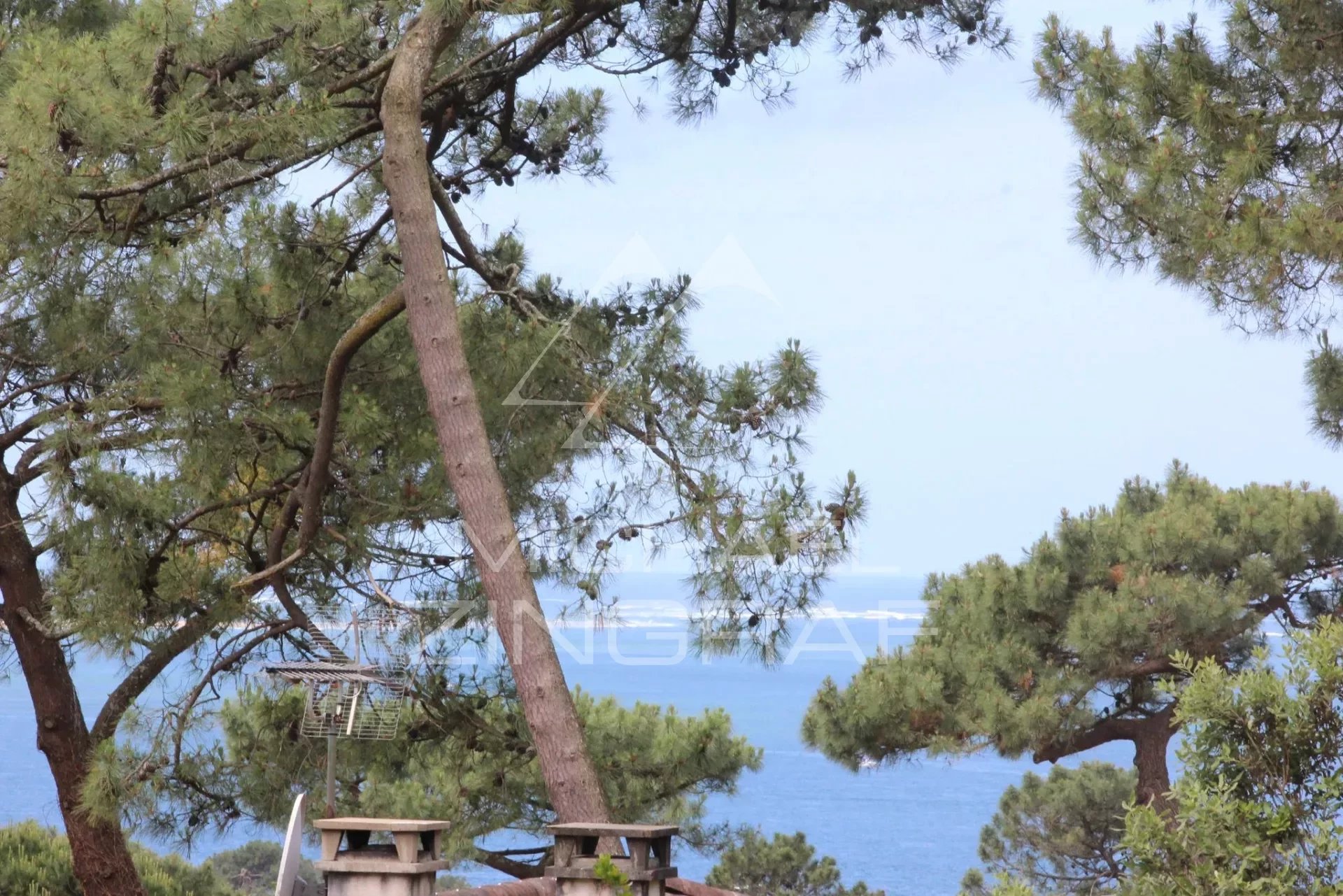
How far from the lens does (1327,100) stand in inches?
180

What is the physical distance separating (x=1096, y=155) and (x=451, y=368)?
270 cm

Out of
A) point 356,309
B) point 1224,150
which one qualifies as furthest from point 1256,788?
point 356,309

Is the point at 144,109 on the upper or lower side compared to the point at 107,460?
upper

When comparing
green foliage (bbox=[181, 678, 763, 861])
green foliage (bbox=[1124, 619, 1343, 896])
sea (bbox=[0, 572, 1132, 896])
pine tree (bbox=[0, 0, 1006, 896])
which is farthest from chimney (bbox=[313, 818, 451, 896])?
green foliage (bbox=[181, 678, 763, 861])

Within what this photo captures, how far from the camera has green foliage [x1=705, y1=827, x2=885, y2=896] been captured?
920 cm

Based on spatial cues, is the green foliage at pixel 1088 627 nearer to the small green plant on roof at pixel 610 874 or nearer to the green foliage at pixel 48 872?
the green foliage at pixel 48 872

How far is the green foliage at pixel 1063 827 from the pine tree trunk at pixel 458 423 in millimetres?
6596

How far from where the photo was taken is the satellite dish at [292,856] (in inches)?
95.8

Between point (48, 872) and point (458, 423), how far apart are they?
3.43 metres

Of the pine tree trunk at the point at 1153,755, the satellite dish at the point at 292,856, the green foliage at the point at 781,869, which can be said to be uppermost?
the satellite dish at the point at 292,856

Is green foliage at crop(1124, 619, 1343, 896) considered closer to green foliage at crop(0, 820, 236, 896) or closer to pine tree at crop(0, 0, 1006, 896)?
pine tree at crop(0, 0, 1006, 896)

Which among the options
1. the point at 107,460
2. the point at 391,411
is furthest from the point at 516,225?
the point at 107,460

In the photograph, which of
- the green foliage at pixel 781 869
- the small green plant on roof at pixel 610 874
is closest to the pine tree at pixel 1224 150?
the small green plant on roof at pixel 610 874

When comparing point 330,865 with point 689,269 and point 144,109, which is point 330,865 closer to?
point 144,109
